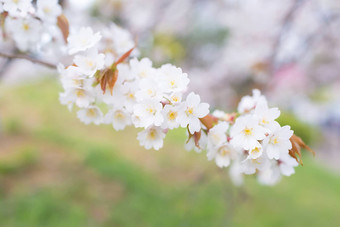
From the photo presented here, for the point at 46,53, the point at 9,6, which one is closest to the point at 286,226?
the point at 46,53

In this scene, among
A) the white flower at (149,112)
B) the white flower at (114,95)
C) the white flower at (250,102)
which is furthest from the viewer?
the white flower at (250,102)

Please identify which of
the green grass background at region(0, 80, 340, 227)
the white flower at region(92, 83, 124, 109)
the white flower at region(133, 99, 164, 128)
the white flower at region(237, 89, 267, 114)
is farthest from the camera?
the green grass background at region(0, 80, 340, 227)

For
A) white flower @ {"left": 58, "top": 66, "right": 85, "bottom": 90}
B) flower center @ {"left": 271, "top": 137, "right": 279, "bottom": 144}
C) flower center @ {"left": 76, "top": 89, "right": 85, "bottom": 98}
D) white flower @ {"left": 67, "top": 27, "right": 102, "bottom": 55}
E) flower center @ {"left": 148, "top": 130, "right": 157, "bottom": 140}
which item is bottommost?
flower center @ {"left": 148, "top": 130, "right": 157, "bottom": 140}

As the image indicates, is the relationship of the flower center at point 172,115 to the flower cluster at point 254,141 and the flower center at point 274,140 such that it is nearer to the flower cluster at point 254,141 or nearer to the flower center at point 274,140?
the flower cluster at point 254,141

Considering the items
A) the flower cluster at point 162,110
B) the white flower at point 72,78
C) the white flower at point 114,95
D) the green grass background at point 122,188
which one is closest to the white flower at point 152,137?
the flower cluster at point 162,110

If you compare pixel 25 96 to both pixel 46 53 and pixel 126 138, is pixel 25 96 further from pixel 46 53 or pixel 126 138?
pixel 46 53

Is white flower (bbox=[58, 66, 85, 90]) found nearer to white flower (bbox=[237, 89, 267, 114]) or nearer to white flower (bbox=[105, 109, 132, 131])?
white flower (bbox=[105, 109, 132, 131])

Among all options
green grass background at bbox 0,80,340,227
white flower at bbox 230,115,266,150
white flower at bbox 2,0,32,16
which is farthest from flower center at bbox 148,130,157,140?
A: green grass background at bbox 0,80,340,227

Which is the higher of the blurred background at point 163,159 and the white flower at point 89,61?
the blurred background at point 163,159
